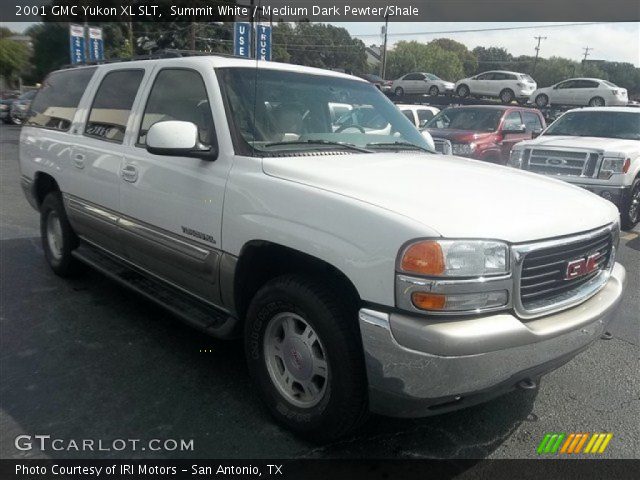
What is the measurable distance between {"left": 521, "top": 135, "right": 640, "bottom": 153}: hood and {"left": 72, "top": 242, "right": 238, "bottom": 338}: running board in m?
6.62

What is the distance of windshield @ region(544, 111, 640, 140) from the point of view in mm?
8781

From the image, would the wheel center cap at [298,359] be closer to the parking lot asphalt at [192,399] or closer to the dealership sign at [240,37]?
the parking lot asphalt at [192,399]

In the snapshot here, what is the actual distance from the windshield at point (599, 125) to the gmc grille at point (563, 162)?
131 centimetres

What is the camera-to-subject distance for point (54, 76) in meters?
5.39

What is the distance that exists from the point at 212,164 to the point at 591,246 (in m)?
2.09

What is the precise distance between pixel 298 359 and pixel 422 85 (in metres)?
27.2

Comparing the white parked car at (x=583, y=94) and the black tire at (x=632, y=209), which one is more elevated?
the white parked car at (x=583, y=94)

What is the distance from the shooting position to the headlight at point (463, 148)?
1053cm

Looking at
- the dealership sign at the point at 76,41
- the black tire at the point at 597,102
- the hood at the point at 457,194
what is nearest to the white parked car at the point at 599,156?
the hood at the point at 457,194

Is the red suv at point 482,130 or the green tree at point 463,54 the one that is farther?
the green tree at point 463,54

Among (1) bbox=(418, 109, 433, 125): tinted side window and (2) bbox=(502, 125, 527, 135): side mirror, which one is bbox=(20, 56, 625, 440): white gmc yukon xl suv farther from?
(1) bbox=(418, 109, 433, 125): tinted side window

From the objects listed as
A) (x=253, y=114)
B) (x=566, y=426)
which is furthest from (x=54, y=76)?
(x=566, y=426)

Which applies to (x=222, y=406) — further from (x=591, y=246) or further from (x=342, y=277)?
(x=591, y=246)

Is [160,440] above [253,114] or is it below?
below
